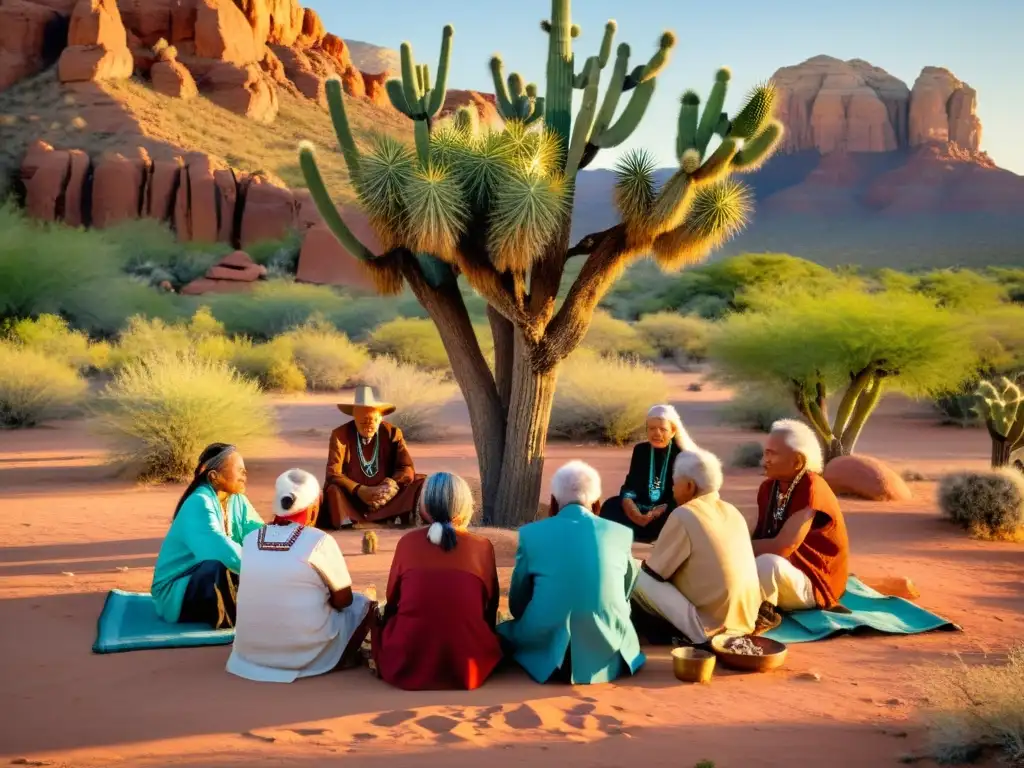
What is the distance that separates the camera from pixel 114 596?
6.99 metres

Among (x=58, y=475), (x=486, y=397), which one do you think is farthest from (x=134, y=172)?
(x=486, y=397)

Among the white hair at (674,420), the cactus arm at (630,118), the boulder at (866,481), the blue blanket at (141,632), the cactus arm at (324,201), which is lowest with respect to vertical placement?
the blue blanket at (141,632)

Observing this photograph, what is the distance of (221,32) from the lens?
65.5m

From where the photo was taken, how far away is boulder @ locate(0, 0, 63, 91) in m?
59.2

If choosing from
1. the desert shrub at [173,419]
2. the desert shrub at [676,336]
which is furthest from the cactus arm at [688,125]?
the desert shrub at [676,336]

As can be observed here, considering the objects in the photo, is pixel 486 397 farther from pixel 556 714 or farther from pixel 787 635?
pixel 556 714

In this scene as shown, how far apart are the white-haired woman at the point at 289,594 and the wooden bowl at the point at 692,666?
5.73 ft

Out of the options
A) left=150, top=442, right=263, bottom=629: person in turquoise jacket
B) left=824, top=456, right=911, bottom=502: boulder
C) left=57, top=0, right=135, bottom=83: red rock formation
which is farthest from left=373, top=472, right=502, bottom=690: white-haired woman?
left=57, top=0, right=135, bottom=83: red rock formation

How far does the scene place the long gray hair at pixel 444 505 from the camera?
5.32 meters

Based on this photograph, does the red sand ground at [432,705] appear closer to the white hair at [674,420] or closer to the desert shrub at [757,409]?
the white hair at [674,420]

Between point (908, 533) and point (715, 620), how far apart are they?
4.67 m

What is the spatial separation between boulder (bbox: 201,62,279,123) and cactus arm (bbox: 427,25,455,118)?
189ft

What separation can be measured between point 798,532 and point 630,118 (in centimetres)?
453

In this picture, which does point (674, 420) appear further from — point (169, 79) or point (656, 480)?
point (169, 79)
